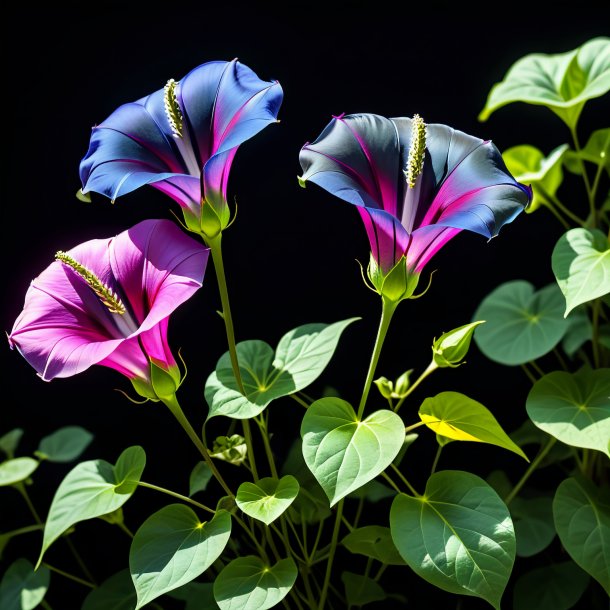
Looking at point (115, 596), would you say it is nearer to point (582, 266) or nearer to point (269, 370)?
point (269, 370)

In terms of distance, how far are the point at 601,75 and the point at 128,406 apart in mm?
944

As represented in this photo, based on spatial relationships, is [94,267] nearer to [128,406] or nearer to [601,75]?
[128,406]

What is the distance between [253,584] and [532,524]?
0.50 meters

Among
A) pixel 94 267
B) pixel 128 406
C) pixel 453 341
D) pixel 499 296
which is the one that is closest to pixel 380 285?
pixel 453 341

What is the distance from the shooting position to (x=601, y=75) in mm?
1182

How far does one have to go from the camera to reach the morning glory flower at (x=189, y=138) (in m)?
0.89

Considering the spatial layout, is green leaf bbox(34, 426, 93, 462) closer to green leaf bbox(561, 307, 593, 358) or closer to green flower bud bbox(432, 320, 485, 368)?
green flower bud bbox(432, 320, 485, 368)

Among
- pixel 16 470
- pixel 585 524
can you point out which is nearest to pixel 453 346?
pixel 585 524

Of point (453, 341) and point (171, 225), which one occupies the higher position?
point (171, 225)

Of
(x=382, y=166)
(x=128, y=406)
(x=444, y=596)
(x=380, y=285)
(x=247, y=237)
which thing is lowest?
(x=444, y=596)

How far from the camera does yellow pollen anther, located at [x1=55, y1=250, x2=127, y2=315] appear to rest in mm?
901

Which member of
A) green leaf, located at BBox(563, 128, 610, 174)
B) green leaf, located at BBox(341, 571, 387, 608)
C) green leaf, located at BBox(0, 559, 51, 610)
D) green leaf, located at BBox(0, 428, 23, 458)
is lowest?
A: green leaf, located at BBox(341, 571, 387, 608)

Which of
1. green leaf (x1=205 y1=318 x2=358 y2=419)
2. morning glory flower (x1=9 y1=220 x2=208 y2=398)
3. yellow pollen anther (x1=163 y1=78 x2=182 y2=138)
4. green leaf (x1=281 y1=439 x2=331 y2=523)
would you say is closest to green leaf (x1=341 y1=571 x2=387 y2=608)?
green leaf (x1=281 y1=439 x2=331 y2=523)

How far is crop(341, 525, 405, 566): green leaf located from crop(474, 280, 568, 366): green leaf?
0.34m
